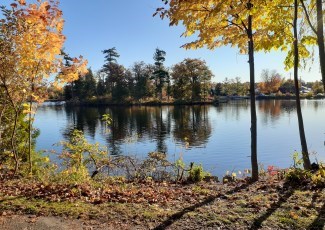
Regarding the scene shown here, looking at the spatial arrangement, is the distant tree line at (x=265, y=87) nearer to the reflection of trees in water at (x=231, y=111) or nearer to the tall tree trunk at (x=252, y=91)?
the reflection of trees in water at (x=231, y=111)

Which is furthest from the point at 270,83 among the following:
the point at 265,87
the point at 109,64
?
Result: the point at 109,64

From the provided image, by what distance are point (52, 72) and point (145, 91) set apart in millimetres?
68954

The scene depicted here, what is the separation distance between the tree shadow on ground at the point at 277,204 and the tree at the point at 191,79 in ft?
214

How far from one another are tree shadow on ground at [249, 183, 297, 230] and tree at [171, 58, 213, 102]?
6510 centimetres

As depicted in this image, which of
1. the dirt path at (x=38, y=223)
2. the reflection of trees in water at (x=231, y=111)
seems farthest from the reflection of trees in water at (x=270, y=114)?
the dirt path at (x=38, y=223)

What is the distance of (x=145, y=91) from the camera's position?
77.9m

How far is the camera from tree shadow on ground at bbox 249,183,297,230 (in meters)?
4.75

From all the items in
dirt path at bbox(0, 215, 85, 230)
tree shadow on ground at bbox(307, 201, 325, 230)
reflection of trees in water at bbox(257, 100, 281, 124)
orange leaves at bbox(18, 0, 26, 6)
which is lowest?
reflection of trees in water at bbox(257, 100, 281, 124)

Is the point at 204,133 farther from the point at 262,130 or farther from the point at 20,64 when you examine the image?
the point at 20,64

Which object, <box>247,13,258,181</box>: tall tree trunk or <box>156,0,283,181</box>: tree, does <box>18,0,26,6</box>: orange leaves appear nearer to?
<box>156,0,283,181</box>: tree

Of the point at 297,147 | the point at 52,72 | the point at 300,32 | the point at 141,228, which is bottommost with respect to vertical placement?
the point at 297,147

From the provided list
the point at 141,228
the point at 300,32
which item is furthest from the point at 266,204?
the point at 300,32

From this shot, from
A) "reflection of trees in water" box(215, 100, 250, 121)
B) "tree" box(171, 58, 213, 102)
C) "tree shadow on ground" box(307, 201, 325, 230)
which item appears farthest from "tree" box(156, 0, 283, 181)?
"tree" box(171, 58, 213, 102)

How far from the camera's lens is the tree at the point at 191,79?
70875mm
